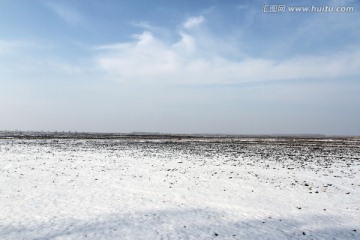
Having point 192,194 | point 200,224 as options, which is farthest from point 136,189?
point 200,224

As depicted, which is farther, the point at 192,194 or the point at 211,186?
the point at 211,186

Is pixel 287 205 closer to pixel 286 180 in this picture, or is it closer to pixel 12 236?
pixel 286 180

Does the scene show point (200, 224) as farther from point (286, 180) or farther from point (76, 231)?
point (286, 180)

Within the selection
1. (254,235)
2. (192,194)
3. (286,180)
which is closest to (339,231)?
(254,235)

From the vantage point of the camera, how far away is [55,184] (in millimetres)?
20172

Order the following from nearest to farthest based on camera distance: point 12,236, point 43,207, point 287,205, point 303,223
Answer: point 12,236
point 303,223
point 43,207
point 287,205

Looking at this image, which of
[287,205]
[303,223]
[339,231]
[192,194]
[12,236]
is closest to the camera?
[12,236]

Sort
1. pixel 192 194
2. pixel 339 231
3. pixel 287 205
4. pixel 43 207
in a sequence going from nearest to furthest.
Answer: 1. pixel 339 231
2. pixel 43 207
3. pixel 287 205
4. pixel 192 194

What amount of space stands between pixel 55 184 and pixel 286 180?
15483 mm

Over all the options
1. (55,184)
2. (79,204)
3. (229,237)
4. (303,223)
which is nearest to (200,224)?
(229,237)

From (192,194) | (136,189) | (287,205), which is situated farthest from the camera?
(136,189)

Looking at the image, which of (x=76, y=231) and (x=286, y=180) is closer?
(x=76, y=231)

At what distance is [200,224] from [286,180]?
39.6 ft

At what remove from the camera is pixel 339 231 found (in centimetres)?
1189
